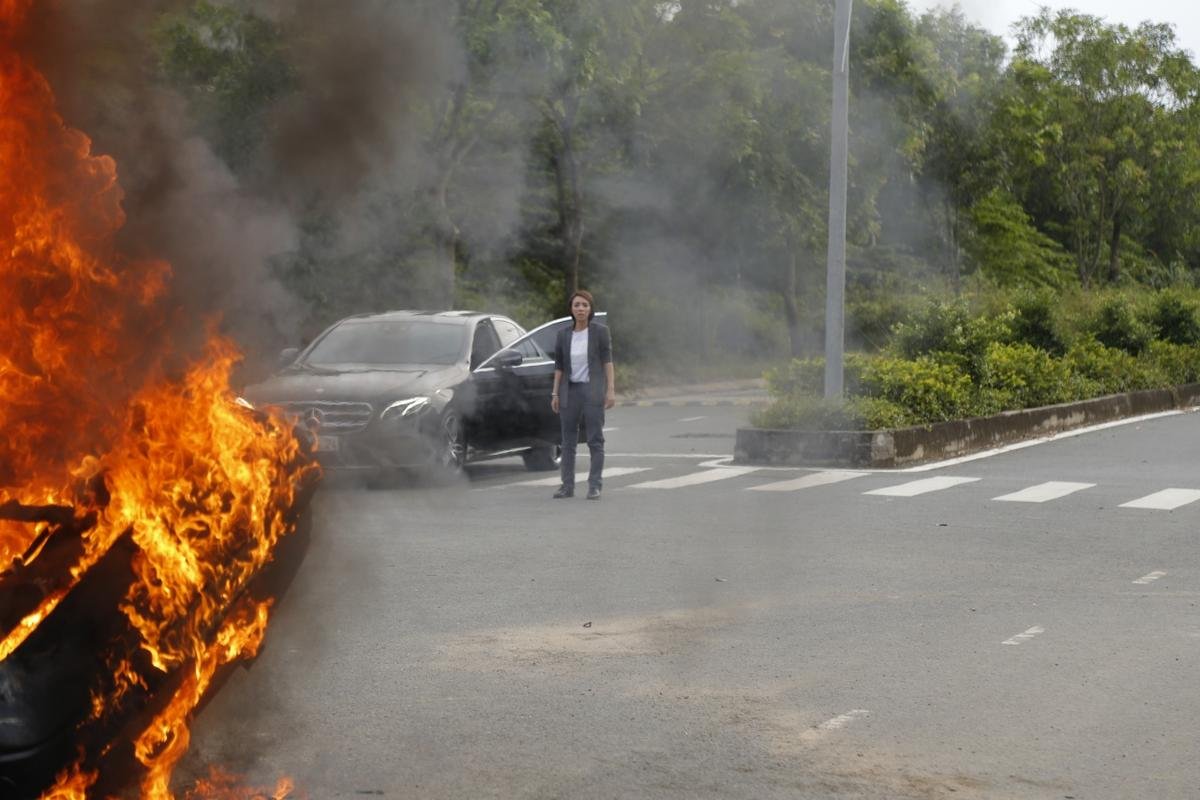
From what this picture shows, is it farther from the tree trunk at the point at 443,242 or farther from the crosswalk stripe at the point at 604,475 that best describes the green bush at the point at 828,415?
the tree trunk at the point at 443,242

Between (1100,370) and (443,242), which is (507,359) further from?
(1100,370)

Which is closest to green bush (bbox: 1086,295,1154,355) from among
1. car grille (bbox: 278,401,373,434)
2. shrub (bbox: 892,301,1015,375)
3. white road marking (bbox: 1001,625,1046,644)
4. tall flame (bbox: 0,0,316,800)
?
shrub (bbox: 892,301,1015,375)

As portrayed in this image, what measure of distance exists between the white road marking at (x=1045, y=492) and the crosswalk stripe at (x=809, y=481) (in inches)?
66.6

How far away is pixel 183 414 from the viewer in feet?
16.1

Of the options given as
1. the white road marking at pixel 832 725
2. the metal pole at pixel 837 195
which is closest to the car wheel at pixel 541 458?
the metal pole at pixel 837 195

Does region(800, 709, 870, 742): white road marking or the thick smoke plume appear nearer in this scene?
the thick smoke plume

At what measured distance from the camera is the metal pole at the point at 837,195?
24.5 feet

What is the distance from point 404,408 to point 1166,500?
6.12 metres

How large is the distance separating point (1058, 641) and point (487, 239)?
3.14m

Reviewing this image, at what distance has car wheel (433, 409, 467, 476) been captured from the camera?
1381 cm

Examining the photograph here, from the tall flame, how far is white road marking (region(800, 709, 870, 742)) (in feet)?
6.71

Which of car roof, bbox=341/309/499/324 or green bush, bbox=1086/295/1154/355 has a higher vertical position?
car roof, bbox=341/309/499/324

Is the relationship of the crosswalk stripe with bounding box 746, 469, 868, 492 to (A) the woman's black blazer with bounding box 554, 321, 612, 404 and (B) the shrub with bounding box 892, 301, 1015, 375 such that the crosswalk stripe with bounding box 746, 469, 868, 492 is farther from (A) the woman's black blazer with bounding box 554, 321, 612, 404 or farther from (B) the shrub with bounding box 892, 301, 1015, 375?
(B) the shrub with bounding box 892, 301, 1015, 375

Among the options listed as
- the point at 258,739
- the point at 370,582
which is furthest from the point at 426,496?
the point at 258,739
